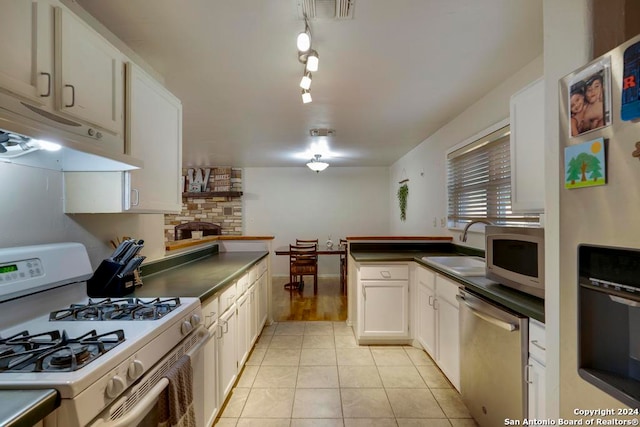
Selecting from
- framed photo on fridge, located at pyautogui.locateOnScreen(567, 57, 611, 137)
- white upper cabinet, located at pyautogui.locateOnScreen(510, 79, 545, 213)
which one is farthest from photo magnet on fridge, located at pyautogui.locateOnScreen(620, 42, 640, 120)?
white upper cabinet, located at pyautogui.locateOnScreen(510, 79, 545, 213)

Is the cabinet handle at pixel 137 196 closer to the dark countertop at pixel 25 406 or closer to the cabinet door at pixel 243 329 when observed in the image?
the dark countertop at pixel 25 406

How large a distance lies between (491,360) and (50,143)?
214 cm

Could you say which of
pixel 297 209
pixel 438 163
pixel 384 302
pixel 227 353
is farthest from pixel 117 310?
pixel 297 209

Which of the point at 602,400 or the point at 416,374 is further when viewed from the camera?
the point at 416,374

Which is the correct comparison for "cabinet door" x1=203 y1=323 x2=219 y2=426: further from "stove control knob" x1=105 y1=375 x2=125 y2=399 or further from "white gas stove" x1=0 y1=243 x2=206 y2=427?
"stove control knob" x1=105 y1=375 x2=125 y2=399

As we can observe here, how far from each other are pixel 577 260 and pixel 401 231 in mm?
4495

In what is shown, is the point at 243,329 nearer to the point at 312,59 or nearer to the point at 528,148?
the point at 312,59

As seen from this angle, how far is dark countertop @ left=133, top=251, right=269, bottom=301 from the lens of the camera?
1568 mm

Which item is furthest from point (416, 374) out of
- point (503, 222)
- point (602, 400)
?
point (602, 400)

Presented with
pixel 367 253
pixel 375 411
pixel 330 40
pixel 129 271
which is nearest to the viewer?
pixel 129 271

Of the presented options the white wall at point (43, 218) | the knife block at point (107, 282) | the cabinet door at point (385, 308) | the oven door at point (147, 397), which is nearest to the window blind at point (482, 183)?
the cabinet door at point (385, 308)

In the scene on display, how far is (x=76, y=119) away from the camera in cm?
110

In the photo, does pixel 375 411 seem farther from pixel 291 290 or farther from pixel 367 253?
pixel 291 290

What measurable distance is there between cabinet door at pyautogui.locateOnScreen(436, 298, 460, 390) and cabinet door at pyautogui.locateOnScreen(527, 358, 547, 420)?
2.22 feet
